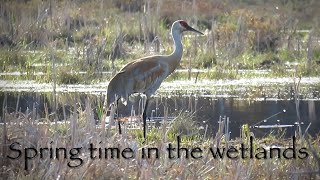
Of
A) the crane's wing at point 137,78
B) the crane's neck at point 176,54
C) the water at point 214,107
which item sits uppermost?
the crane's neck at point 176,54

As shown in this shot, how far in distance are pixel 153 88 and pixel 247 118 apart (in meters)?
1.41

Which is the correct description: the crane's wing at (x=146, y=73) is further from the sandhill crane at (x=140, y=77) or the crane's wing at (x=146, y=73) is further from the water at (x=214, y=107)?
the water at (x=214, y=107)

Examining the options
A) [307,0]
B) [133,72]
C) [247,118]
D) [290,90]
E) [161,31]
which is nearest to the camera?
[133,72]

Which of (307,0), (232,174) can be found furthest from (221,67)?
(307,0)

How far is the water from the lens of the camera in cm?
1120

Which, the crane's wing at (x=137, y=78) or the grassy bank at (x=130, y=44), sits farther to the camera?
the grassy bank at (x=130, y=44)

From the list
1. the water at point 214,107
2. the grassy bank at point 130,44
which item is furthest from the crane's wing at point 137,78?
the grassy bank at point 130,44

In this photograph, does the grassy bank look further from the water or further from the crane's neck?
the crane's neck

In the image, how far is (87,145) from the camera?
6.60 metres

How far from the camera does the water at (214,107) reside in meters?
11.2

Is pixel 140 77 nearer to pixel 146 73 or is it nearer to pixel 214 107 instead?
pixel 146 73

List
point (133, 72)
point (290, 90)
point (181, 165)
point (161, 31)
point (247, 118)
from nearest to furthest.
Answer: point (181, 165)
point (133, 72)
point (247, 118)
point (290, 90)
point (161, 31)

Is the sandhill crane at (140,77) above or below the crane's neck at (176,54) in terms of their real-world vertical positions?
below

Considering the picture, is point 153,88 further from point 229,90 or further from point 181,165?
point 181,165
